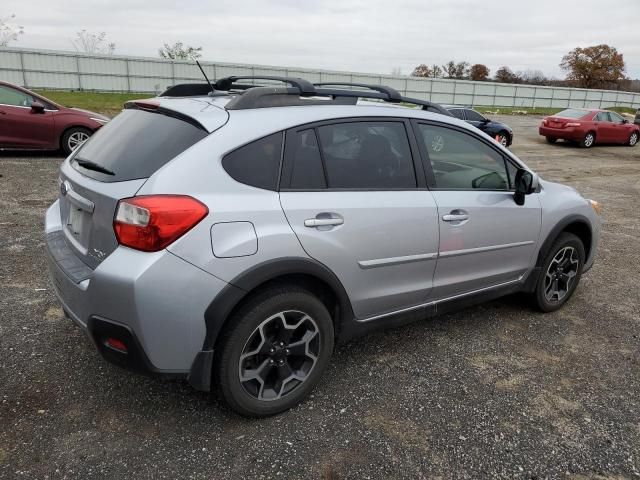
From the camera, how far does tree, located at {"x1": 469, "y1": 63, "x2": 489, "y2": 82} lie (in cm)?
8194

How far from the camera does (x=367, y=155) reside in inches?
116

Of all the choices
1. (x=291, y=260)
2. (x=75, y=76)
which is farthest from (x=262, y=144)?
(x=75, y=76)

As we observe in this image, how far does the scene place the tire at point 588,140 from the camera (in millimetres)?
19422

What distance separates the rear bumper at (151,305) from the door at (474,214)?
1594mm

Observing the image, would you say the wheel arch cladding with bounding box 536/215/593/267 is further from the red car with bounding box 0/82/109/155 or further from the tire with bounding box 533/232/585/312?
the red car with bounding box 0/82/109/155

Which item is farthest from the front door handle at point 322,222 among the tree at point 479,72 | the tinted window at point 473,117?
the tree at point 479,72

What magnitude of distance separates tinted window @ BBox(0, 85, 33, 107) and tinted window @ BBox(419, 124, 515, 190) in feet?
28.9

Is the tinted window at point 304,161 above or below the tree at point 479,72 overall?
below

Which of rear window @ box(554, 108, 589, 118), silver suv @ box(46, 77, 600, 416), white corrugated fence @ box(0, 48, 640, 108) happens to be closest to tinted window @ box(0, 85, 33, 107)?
silver suv @ box(46, 77, 600, 416)

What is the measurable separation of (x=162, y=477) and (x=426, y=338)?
2078 mm

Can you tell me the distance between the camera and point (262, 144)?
8.37ft

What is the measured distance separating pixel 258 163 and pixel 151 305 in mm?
861

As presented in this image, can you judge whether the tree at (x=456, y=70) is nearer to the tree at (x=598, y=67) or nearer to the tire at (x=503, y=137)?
the tree at (x=598, y=67)

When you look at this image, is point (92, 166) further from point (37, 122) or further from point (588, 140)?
point (588, 140)
